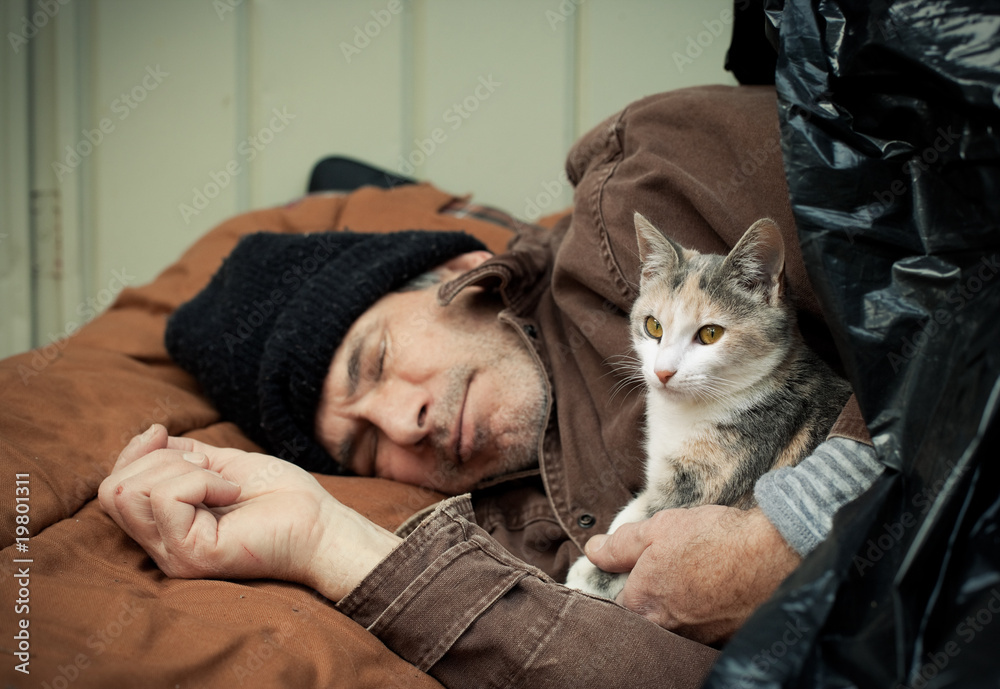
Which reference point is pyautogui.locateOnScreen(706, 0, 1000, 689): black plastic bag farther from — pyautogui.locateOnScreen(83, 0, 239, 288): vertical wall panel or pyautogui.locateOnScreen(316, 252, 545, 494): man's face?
pyautogui.locateOnScreen(83, 0, 239, 288): vertical wall panel

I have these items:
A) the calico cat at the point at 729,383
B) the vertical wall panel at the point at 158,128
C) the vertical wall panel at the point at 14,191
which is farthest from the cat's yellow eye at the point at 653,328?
the vertical wall panel at the point at 14,191

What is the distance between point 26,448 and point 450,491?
2.86ft

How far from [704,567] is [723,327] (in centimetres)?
40

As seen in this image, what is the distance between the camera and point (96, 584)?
896 millimetres

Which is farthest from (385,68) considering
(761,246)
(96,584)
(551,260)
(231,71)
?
(96,584)

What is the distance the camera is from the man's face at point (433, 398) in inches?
61.5

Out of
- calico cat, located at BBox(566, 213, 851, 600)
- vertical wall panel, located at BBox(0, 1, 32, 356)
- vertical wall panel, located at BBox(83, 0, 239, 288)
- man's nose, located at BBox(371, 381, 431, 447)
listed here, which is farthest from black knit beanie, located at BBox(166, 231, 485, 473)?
vertical wall panel, located at BBox(0, 1, 32, 356)

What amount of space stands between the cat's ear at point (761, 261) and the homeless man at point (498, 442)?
8 cm

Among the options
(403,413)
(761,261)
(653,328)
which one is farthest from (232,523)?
(761,261)

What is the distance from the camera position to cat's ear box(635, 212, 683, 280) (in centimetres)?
118

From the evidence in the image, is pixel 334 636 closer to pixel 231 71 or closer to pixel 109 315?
pixel 109 315

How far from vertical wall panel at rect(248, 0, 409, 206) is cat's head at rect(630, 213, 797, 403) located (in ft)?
5.70

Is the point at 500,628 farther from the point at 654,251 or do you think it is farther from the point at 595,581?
the point at 654,251

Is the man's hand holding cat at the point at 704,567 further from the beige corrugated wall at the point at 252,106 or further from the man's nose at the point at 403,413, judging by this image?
the beige corrugated wall at the point at 252,106
